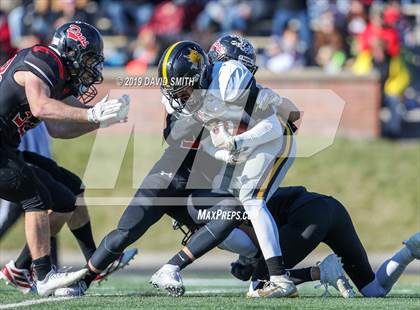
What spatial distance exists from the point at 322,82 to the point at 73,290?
8.60 meters

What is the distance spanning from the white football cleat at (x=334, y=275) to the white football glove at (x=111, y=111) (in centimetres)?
166

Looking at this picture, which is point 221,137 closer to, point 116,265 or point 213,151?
point 213,151

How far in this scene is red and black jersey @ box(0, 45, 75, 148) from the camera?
647 centimetres

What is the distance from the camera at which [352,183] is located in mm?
13859

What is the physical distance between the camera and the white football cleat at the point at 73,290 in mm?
6559

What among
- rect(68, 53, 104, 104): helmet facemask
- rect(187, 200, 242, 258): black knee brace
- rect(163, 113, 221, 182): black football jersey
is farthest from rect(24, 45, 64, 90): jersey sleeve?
rect(187, 200, 242, 258): black knee brace

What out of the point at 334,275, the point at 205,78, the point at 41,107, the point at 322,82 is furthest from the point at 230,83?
the point at 322,82

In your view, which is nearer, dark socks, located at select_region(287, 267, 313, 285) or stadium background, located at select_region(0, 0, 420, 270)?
dark socks, located at select_region(287, 267, 313, 285)

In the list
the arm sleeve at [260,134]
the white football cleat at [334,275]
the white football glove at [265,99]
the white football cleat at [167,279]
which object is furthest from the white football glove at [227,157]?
the white football cleat at [334,275]

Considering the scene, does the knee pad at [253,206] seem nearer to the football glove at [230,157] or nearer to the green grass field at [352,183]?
the football glove at [230,157]

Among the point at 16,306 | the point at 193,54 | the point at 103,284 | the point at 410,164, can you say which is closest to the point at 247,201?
the point at 193,54

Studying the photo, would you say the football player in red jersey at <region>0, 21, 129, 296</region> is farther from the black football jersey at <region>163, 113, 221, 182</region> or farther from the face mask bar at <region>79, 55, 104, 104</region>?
the black football jersey at <region>163, 113, 221, 182</region>

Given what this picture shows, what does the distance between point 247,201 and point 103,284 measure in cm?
236

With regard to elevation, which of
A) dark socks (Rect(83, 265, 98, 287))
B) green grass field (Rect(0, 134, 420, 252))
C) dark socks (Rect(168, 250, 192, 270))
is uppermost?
dark socks (Rect(168, 250, 192, 270))
